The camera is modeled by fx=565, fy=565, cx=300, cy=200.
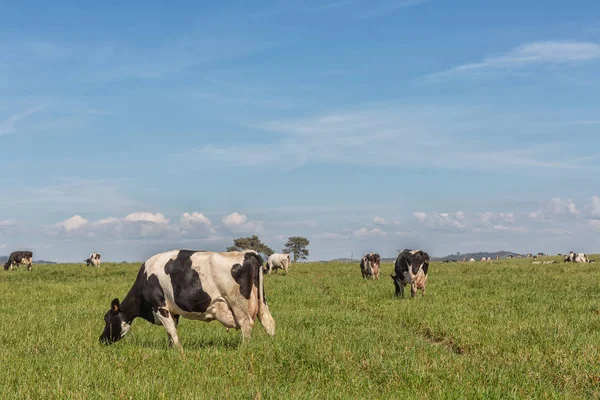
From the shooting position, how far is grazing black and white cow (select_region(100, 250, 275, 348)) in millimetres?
11414

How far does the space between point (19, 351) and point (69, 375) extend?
381cm

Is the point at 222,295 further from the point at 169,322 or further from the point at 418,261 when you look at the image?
the point at 418,261

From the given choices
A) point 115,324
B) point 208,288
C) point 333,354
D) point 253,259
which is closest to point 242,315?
point 208,288

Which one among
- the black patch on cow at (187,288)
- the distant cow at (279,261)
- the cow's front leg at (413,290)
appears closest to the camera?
the black patch on cow at (187,288)

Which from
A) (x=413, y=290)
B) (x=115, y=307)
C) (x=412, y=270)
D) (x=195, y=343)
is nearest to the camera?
(x=195, y=343)

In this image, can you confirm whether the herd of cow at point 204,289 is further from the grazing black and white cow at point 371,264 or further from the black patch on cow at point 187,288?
the grazing black and white cow at point 371,264

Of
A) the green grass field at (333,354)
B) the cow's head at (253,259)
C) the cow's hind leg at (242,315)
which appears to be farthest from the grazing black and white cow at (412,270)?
the cow's hind leg at (242,315)

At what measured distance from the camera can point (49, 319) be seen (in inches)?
639

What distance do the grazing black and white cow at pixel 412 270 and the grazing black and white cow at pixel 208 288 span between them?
11529 millimetres

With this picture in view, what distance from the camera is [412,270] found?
22234mm

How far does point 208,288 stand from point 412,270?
12.5 meters

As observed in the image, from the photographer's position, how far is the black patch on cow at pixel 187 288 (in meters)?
11.5

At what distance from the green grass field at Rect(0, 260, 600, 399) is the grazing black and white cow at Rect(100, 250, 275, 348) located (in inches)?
22.2

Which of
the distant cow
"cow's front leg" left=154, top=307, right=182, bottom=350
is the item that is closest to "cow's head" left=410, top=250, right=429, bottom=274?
"cow's front leg" left=154, top=307, right=182, bottom=350
